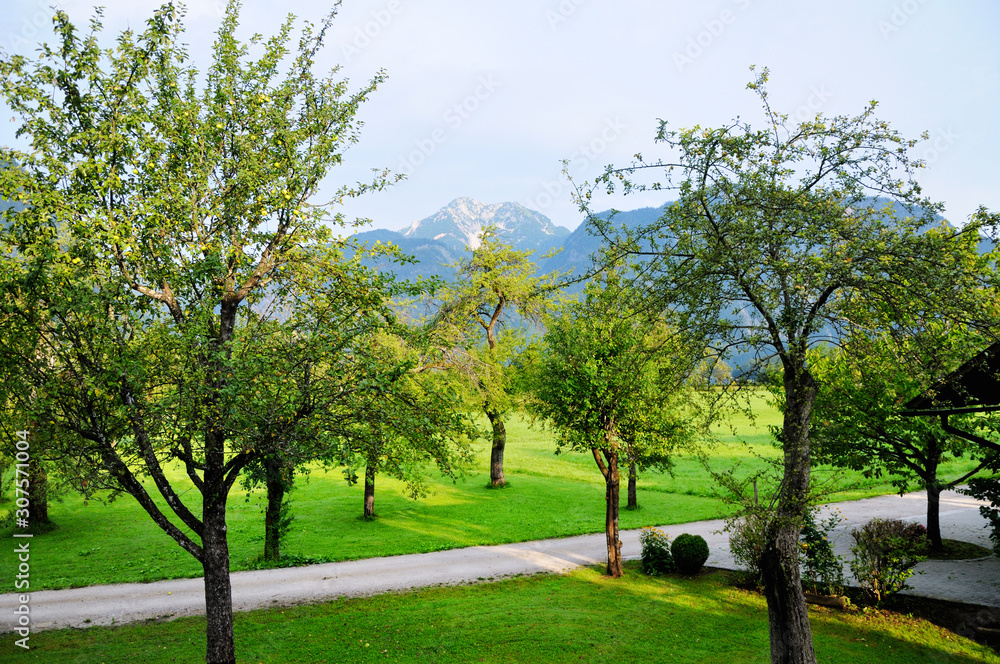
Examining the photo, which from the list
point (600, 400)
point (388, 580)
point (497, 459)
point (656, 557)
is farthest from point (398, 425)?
point (497, 459)

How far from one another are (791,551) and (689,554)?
345 inches

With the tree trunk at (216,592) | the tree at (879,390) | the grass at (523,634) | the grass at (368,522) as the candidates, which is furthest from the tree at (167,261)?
the tree at (879,390)

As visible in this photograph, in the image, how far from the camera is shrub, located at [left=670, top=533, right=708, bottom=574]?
1884 cm

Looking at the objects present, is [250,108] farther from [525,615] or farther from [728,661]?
[728,661]

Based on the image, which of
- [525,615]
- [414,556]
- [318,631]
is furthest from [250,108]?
[414,556]

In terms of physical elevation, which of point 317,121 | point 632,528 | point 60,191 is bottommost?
point 632,528

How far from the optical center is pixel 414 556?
2170cm

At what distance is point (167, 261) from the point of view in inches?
365

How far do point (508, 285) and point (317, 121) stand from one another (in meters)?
23.1

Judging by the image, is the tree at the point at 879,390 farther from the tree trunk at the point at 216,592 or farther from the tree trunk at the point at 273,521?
the tree trunk at the point at 273,521

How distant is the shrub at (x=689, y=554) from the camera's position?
18844 mm

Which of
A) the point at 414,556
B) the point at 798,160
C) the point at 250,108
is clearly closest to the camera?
the point at 798,160

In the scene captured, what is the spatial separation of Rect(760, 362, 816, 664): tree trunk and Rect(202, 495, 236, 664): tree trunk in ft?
33.6

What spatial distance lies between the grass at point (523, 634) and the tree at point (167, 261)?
329 cm
